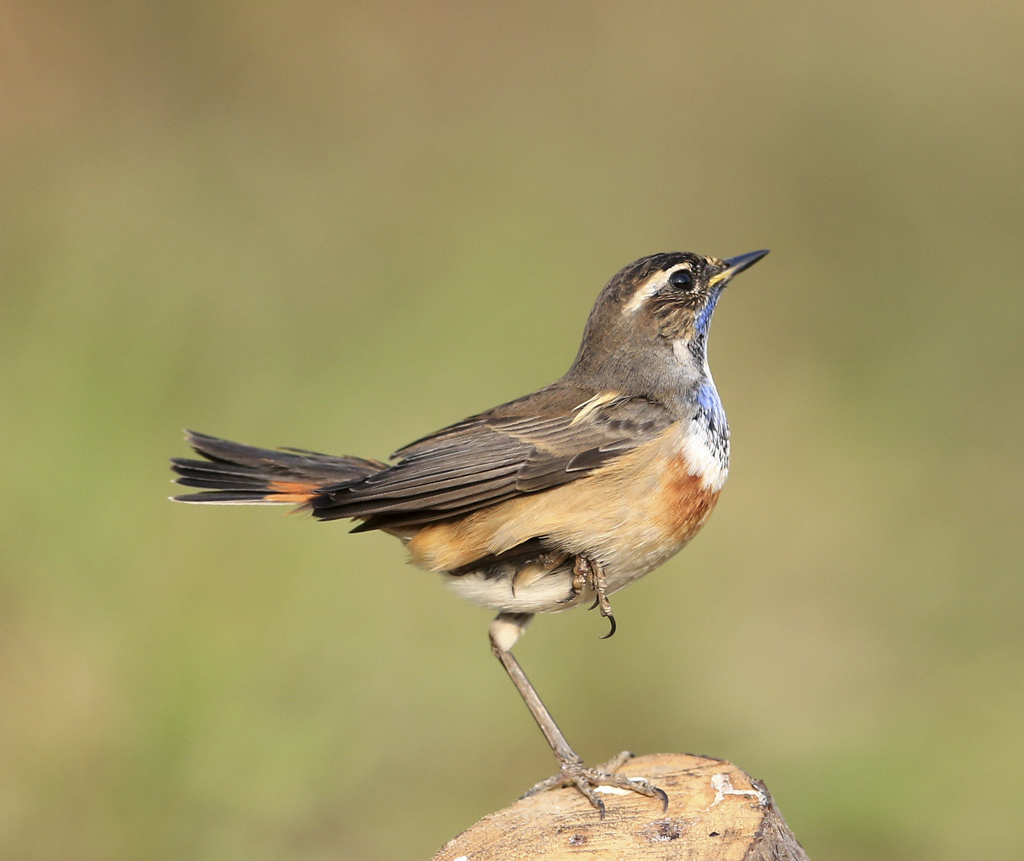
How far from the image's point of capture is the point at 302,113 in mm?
11289

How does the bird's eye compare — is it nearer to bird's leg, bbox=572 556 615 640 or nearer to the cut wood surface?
bird's leg, bbox=572 556 615 640

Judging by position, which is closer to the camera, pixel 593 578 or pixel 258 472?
pixel 593 578

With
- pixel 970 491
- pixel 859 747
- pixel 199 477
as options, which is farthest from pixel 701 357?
pixel 970 491

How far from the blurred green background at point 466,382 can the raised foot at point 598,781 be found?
7.72ft

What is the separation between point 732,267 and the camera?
5.50m

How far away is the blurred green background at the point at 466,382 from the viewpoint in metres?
6.96

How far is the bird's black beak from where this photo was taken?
5465 millimetres

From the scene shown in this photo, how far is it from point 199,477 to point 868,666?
484cm

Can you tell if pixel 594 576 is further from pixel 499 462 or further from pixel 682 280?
pixel 682 280

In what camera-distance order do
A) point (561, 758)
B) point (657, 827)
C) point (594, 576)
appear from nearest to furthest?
point (657, 827), point (594, 576), point (561, 758)

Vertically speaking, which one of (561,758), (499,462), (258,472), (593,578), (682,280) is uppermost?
(258,472)

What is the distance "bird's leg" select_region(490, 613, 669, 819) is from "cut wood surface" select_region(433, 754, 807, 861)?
0.04m

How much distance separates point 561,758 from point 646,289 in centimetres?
203

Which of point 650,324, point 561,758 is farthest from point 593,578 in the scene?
point 650,324
